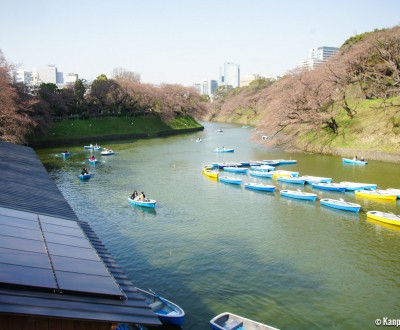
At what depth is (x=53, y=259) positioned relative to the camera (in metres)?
8.43

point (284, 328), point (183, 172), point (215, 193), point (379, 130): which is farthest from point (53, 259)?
point (379, 130)

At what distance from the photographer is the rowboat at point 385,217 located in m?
25.1

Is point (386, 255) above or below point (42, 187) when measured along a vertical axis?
below

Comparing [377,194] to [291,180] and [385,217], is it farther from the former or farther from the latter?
[291,180]

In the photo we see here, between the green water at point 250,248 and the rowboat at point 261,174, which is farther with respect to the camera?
the rowboat at point 261,174

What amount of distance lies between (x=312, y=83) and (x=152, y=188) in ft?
105

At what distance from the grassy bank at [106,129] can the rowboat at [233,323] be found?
57644mm

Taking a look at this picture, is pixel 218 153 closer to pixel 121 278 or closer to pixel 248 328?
pixel 248 328

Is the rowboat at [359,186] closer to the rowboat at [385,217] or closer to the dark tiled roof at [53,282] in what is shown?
the rowboat at [385,217]

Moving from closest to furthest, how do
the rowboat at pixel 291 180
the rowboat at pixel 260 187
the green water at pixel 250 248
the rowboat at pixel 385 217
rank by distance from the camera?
the green water at pixel 250 248
the rowboat at pixel 385 217
the rowboat at pixel 260 187
the rowboat at pixel 291 180

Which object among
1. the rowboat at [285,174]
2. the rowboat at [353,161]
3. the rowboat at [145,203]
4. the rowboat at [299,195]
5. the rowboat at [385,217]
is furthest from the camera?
the rowboat at [353,161]

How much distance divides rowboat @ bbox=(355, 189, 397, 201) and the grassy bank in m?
52.2

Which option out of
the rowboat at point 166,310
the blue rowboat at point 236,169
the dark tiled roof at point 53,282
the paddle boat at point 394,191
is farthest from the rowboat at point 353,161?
the dark tiled roof at point 53,282

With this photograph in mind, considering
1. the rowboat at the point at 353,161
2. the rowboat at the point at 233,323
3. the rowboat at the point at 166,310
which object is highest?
the rowboat at the point at 353,161
